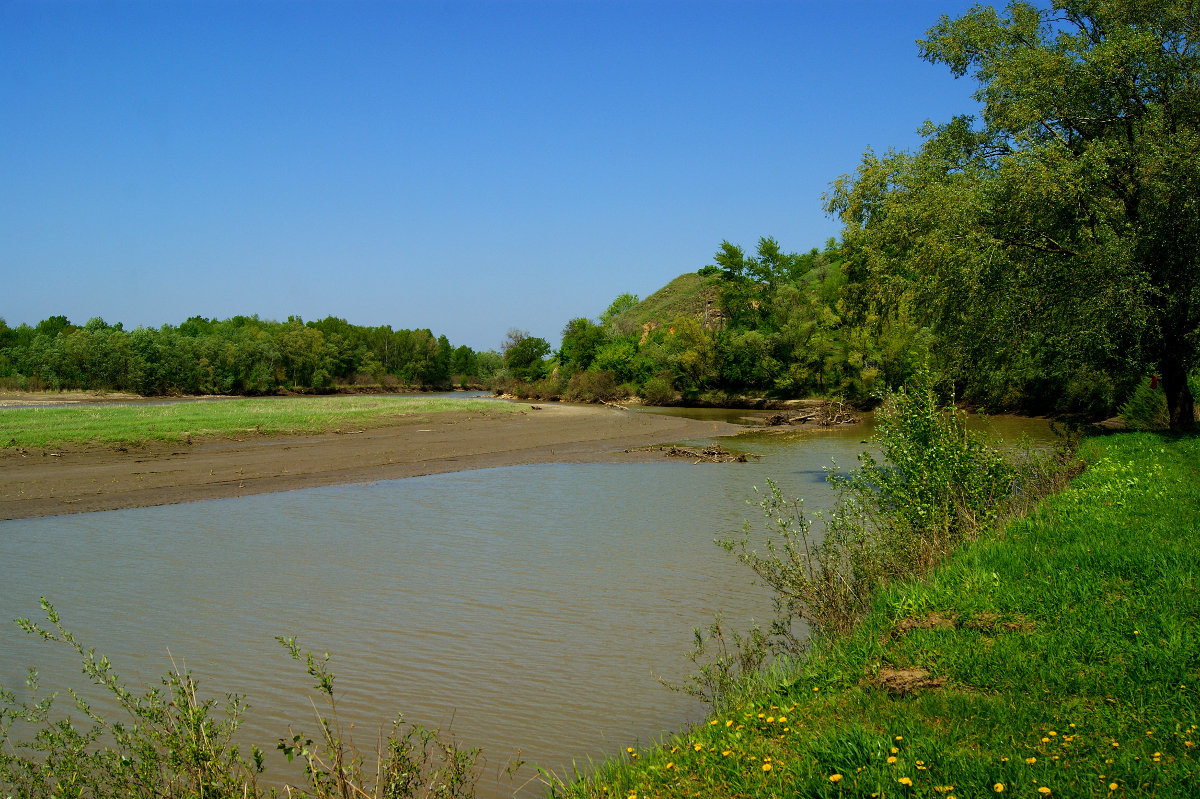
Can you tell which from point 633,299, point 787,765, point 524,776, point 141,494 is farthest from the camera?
point 633,299

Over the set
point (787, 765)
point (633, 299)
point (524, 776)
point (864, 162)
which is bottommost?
point (524, 776)

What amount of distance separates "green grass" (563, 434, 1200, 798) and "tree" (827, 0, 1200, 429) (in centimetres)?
1024

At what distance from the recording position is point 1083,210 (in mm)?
16500

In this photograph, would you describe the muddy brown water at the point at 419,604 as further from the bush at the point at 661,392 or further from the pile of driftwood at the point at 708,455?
the bush at the point at 661,392

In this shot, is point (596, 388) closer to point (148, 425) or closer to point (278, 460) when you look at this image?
point (148, 425)

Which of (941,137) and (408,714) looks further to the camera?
(941,137)

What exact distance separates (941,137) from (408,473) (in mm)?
18250

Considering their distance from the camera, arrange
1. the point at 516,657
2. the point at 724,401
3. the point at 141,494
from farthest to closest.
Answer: the point at 724,401
the point at 141,494
the point at 516,657

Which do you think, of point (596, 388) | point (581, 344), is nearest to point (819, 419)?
point (596, 388)

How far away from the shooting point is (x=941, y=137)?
2077 centimetres

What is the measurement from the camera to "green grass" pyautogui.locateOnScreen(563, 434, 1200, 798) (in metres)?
3.74

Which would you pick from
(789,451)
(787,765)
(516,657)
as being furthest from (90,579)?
(789,451)

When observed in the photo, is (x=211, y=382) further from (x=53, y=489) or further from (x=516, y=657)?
(x=516, y=657)

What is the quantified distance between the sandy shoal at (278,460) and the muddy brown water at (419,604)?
1990 mm
